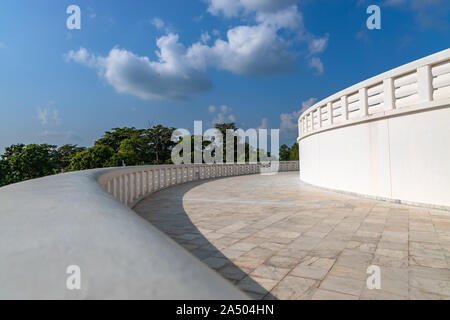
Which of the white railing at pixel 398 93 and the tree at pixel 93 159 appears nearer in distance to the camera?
the white railing at pixel 398 93

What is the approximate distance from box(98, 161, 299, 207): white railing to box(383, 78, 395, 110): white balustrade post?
6.86 meters

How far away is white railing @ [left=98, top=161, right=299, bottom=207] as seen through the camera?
261 inches

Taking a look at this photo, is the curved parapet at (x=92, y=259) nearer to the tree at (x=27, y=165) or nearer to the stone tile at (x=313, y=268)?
the stone tile at (x=313, y=268)

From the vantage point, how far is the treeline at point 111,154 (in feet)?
147

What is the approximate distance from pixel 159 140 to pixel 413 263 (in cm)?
5088

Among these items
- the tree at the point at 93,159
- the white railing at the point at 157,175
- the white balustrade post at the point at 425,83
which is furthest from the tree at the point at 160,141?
the white balustrade post at the point at 425,83

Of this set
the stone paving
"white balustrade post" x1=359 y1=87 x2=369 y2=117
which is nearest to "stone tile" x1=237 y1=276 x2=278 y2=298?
the stone paving

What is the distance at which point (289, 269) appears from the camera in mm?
3027

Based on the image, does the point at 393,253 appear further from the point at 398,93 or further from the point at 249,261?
the point at 398,93

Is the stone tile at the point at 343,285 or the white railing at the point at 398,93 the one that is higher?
the white railing at the point at 398,93

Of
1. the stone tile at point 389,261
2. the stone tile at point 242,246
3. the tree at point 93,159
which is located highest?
the tree at point 93,159

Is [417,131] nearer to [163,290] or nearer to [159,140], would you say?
[163,290]

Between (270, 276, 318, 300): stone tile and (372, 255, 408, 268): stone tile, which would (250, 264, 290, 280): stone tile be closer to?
(270, 276, 318, 300): stone tile
